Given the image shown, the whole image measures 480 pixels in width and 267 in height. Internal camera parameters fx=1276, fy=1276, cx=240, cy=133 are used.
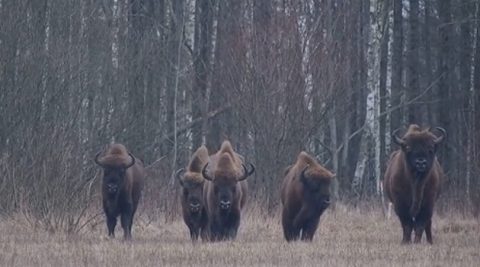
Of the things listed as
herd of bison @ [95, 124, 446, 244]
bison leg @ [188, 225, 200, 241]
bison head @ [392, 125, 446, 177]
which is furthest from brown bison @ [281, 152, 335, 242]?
bison leg @ [188, 225, 200, 241]

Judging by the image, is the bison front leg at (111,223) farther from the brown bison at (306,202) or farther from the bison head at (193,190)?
the brown bison at (306,202)

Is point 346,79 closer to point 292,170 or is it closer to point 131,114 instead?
point 131,114

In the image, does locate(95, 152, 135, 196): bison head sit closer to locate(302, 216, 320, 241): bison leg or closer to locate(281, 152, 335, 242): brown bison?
locate(281, 152, 335, 242): brown bison

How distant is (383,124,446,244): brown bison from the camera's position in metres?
21.1

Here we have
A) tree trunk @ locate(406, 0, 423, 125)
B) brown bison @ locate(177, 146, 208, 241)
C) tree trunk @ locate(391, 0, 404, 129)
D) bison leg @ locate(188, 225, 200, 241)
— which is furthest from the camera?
tree trunk @ locate(391, 0, 404, 129)

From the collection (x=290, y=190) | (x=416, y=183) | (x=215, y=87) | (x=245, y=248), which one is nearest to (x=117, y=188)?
(x=290, y=190)

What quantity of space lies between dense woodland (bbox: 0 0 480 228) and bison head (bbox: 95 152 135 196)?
22.9 inches

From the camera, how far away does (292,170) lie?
22828 millimetres

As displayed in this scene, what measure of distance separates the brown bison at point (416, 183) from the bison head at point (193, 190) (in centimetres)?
364

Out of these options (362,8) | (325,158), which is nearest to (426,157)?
(362,8)

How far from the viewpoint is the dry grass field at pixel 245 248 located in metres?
16.4

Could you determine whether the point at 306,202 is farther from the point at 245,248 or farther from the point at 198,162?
the point at 245,248

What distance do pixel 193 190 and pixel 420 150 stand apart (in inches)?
174

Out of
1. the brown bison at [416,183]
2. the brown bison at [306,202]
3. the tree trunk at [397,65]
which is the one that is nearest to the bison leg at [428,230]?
the brown bison at [416,183]
